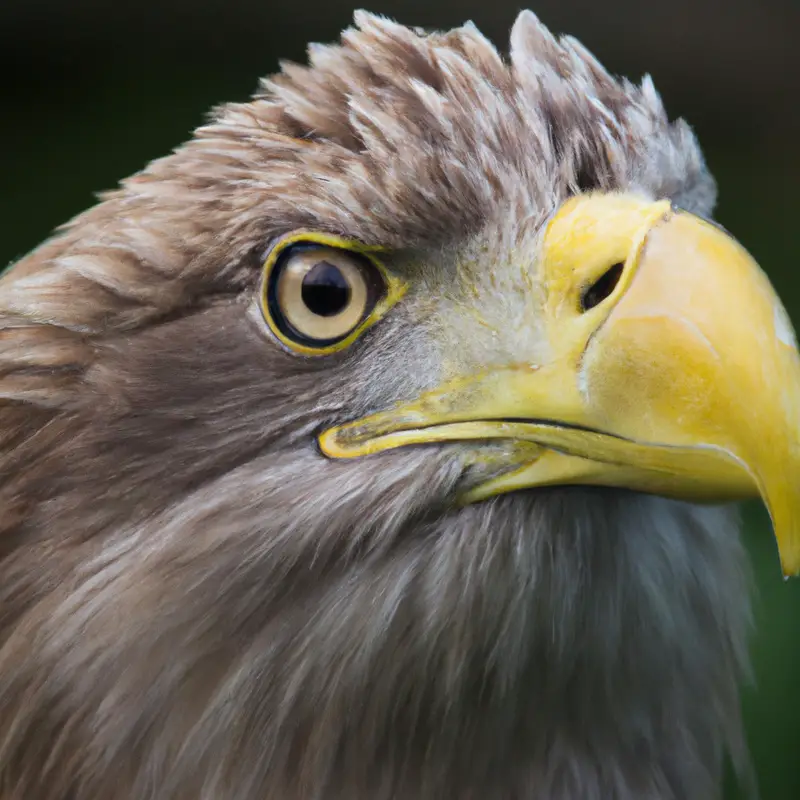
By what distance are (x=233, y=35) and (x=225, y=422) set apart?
1.73 meters

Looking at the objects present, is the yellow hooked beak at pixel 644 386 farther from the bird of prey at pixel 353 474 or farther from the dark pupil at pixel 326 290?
the dark pupil at pixel 326 290

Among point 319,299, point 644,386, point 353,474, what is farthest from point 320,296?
point 644,386

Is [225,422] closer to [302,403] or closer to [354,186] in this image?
[302,403]

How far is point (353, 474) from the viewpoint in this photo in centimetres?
93

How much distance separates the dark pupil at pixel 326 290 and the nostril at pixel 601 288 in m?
0.22

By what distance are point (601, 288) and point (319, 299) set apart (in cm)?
26

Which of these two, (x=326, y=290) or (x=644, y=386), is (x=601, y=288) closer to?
(x=644, y=386)

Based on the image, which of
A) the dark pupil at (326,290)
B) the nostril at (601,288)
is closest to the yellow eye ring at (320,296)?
the dark pupil at (326,290)

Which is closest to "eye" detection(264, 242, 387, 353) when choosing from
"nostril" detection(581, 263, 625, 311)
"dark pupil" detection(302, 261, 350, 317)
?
"dark pupil" detection(302, 261, 350, 317)

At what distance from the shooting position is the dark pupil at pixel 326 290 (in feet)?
3.16

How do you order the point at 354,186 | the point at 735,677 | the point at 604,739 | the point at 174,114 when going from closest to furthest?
1. the point at 354,186
2. the point at 604,739
3. the point at 735,677
4. the point at 174,114

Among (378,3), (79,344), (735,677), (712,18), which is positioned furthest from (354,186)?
(712,18)

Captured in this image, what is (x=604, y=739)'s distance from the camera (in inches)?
40.9

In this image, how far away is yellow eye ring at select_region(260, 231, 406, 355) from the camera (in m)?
0.96
